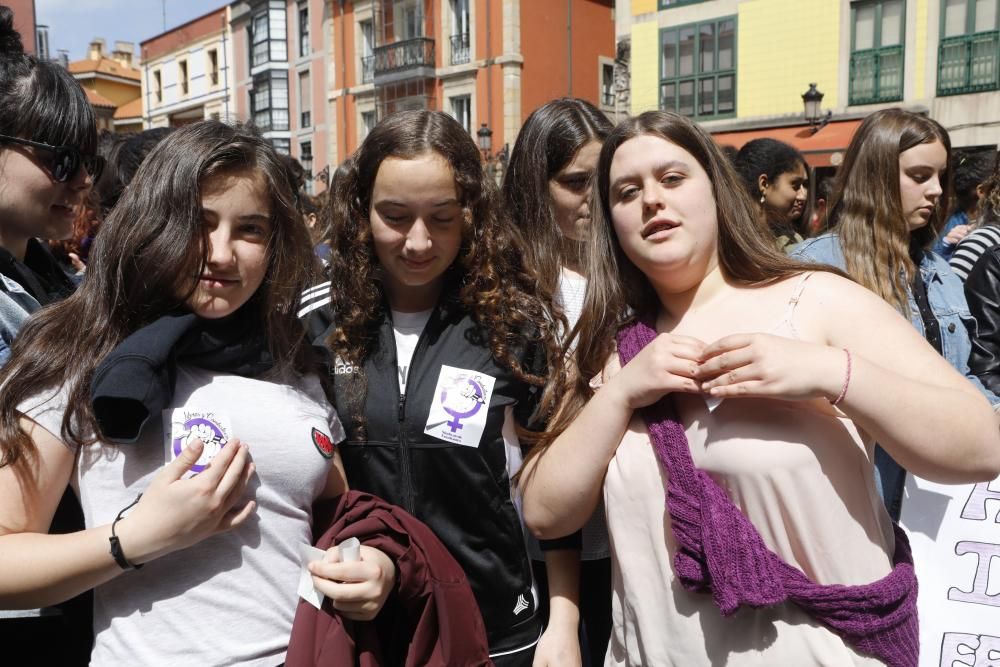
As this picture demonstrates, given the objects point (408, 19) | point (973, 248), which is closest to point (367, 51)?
point (408, 19)

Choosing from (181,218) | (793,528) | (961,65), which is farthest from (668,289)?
(961,65)

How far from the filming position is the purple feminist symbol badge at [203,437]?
1493mm

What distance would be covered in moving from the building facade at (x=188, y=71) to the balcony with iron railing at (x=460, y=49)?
535 inches

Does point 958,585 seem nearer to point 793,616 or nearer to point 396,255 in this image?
point 793,616

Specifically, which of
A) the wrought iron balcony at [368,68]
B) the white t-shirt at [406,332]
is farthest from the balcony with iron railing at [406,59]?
the white t-shirt at [406,332]


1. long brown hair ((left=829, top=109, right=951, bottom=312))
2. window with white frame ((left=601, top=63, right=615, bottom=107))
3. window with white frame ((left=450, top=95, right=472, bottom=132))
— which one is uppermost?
window with white frame ((left=601, top=63, right=615, bottom=107))

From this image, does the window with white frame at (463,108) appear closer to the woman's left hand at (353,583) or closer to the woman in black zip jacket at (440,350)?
→ the woman in black zip jacket at (440,350)

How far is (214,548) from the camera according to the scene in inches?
59.7

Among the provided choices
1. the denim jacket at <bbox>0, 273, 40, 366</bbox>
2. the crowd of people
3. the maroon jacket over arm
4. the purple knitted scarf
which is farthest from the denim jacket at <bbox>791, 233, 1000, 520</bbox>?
the denim jacket at <bbox>0, 273, 40, 366</bbox>

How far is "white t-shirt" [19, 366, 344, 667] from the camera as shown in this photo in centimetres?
144

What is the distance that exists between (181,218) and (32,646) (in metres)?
0.97

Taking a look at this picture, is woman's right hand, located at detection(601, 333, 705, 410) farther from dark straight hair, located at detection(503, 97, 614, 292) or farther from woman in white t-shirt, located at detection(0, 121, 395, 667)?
dark straight hair, located at detection(503, 97, 614, 292)

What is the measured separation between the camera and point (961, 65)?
13531 mm

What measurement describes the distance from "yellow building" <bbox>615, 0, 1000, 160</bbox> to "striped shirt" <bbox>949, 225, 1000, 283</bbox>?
35.4ft
